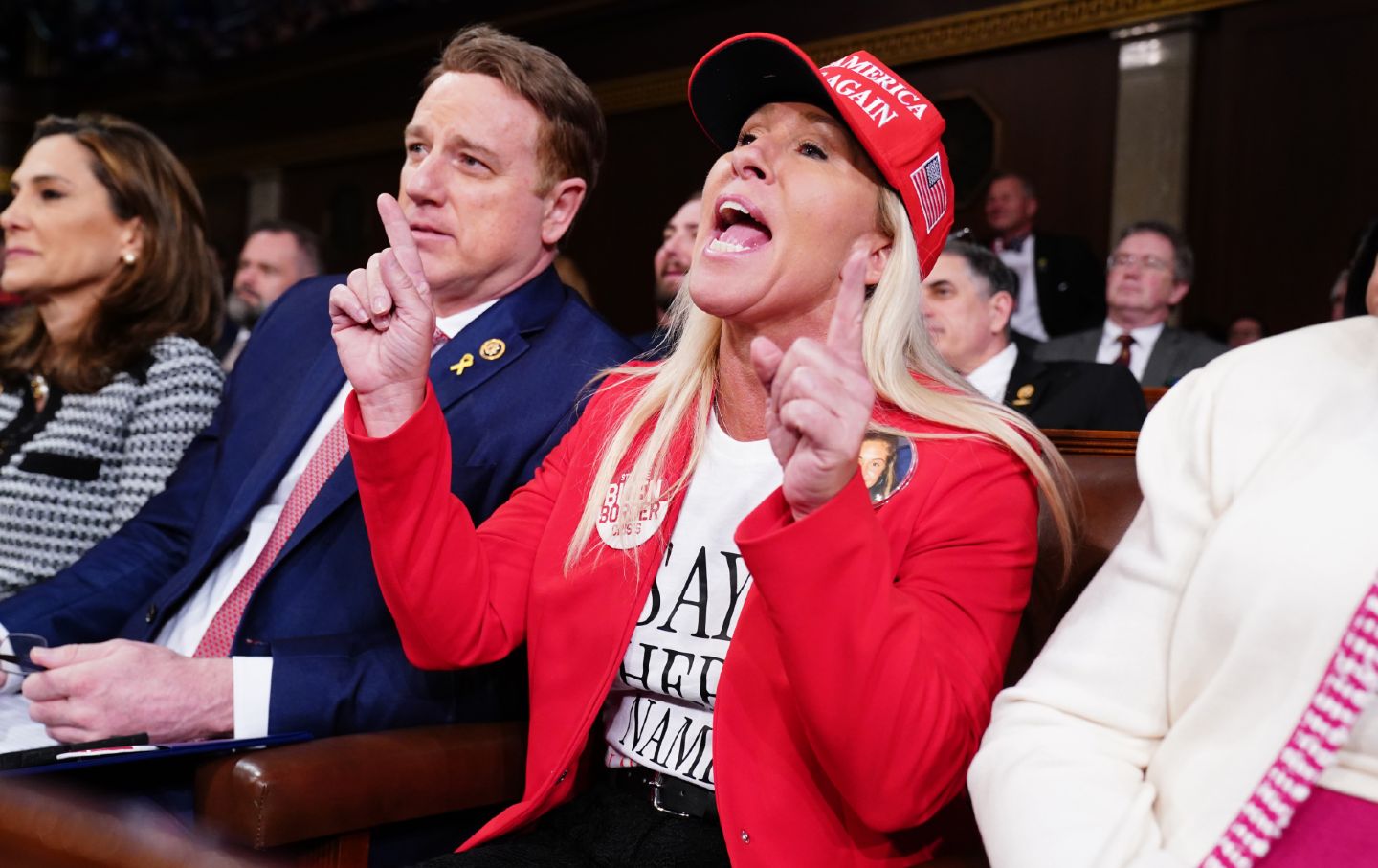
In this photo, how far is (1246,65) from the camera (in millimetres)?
5602

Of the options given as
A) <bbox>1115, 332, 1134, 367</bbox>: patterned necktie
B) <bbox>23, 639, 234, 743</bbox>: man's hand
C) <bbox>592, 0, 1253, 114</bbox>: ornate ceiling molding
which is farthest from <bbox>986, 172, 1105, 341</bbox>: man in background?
<bbox>23, 639, 234, 743</bbox>: man's hand

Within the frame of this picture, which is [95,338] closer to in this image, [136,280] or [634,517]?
[136,280]

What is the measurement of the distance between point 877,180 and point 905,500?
0.39 metres

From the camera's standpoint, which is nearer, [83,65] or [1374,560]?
[1374,560]

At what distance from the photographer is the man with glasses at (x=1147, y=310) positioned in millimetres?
4953

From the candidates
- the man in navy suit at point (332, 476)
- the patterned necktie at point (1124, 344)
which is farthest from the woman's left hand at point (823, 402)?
the patterned necktie at point (1124, 344)

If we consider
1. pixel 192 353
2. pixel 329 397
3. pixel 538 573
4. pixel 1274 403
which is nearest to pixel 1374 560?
pixel 1274 403

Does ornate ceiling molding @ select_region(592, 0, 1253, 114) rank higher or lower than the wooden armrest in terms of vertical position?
higher

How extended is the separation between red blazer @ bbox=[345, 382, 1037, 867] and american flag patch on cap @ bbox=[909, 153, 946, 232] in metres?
0.26

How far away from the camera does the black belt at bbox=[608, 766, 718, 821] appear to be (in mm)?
1426

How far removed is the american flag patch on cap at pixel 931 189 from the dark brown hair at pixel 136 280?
1.46 metres

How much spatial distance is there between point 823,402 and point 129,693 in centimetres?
96

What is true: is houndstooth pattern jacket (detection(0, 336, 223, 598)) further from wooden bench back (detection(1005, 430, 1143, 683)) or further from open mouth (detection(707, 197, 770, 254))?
wooden bench back (detection(1005, 430, 1143, 683))

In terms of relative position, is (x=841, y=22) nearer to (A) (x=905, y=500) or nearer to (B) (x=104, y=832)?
(A) (x=905, y=500)
